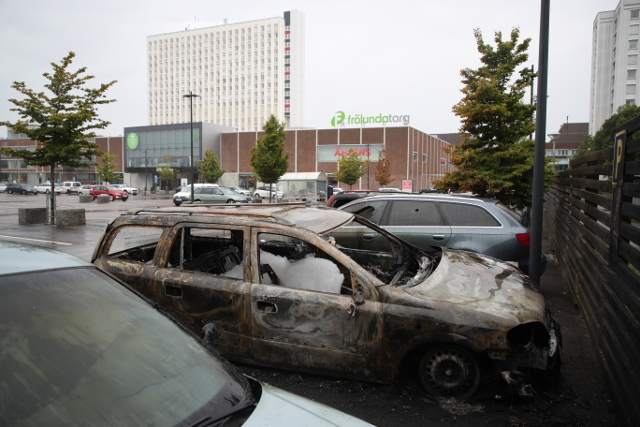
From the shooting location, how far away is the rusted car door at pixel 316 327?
11.4 ft

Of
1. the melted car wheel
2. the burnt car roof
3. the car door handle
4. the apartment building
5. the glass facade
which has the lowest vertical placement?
the melted car wheel

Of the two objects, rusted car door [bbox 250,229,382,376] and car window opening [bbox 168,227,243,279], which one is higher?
car window opening [bbox 168,227,243,279]

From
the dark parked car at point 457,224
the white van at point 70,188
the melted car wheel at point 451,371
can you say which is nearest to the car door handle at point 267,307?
the melted car wheel at point 451,371

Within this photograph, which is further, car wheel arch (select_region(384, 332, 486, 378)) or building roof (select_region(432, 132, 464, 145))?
building roof (select_region(432, 132, 464, 145))

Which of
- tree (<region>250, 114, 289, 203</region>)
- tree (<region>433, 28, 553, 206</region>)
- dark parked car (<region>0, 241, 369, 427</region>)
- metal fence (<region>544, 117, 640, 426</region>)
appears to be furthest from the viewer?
tree (<region>250, 114, 289, 203</region>)

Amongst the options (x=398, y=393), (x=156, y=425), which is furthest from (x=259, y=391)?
(x=398, y=393)

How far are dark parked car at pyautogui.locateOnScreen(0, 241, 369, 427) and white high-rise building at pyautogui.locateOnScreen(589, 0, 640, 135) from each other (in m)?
76.2

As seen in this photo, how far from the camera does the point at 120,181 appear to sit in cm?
7988

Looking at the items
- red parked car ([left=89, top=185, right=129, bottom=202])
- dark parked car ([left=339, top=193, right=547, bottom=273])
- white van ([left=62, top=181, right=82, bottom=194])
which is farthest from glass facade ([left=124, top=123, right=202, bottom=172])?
dark parked car ([left=339, top=193, right=547, bottom=273])

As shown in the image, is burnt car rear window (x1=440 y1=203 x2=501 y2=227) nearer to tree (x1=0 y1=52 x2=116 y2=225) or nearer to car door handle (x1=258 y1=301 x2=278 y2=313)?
car door handle (x1=258 y1=301 x2=278 y2=313)

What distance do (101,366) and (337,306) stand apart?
206 centimetres

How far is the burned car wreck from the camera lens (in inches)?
133

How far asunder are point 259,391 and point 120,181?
86.2 metres

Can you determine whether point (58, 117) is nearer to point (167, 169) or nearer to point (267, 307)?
point (267, 307)
